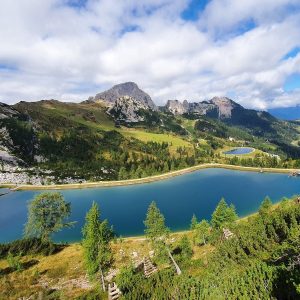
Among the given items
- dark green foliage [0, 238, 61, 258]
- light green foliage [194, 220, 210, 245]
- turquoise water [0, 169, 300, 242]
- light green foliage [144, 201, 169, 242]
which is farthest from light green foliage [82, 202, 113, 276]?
turquoise water [0, 169, 300, 242]

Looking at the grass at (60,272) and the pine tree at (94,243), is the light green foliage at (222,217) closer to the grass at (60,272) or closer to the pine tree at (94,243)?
the grass at (60,272)

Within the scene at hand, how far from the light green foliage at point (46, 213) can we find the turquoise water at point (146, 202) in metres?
28.3

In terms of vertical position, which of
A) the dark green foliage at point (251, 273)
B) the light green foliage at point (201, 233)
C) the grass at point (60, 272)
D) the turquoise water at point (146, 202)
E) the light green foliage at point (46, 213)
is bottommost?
the turquoise water at point (146, 202)

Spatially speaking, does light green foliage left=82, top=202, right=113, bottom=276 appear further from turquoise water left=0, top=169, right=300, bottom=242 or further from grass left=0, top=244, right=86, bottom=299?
turquoise water left=0, top=169, right=300, bottom=242

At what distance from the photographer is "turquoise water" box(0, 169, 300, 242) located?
371 ft

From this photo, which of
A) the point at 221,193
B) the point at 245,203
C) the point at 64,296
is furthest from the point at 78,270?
the point at 221,193

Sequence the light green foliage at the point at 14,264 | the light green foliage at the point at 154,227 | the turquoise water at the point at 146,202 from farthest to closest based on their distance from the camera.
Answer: the turquoise water at the point at 146,202
the light green foliage at the point at 14,264
the light green foliage at the point at 154,227

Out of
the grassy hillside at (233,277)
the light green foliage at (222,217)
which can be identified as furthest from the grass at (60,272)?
the light green foliage at (222,217)

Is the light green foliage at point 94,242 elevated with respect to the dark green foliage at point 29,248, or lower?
elevated

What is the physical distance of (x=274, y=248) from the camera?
29516mm

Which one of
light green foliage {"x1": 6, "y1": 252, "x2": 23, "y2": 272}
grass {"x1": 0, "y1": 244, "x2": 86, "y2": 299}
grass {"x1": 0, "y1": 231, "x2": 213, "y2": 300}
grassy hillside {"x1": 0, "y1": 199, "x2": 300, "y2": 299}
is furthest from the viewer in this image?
light green foliage {"x1": 6, "y1": 252, "x2": 23, "y2": 272}

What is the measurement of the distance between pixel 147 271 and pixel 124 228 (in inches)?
2161

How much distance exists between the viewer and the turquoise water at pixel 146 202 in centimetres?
11306

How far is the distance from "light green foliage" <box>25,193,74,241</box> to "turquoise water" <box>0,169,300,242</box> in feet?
92.7
